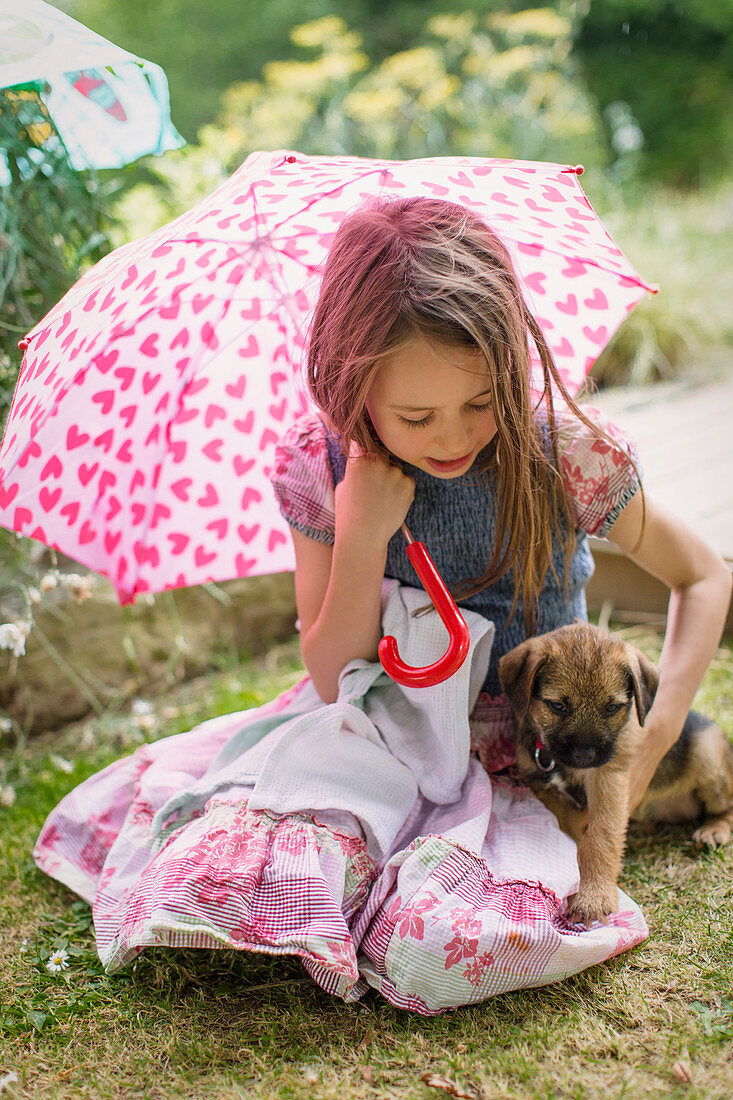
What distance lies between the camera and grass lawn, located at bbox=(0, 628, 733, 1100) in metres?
1.62

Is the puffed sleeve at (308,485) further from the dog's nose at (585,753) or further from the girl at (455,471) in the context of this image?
the dog's nose at (585,753)

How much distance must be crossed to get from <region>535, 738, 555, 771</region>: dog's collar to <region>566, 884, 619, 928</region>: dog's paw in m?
0.27

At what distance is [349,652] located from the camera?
2.21 meters

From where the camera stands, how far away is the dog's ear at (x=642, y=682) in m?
1.94

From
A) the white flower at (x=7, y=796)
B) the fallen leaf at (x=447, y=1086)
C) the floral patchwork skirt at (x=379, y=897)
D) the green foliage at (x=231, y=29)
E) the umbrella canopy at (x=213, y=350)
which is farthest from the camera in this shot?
the green foliage at (x=231, y=29)

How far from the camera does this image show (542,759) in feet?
6.81

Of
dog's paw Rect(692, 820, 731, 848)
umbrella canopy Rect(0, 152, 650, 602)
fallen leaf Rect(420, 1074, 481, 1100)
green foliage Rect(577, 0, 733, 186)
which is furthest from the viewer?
green foliage Rect(577, 0, 733, 186)

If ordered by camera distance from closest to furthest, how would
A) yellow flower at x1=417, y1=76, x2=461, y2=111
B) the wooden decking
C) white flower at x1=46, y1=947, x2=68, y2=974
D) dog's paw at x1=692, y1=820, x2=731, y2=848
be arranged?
white flower at x1=46, y1=947, x2=68, y2=974, dog's paw at x1=692, y1=820, x2=731, y2=848, the wooden decking, yellow flower at x1=417, y1=76, x2=461, y2=111

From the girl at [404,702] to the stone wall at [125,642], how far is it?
937 mm

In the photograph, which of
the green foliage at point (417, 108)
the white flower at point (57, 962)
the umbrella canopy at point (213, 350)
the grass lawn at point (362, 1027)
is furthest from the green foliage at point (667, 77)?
the white flower at point (57, 962)

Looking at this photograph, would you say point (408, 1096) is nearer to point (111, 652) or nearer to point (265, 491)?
point (265, 491)

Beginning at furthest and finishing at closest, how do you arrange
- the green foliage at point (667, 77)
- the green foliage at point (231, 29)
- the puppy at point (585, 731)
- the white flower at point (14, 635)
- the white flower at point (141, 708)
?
the green foliage at point (231, 29) < the green foliage at point (667, 77) < the white flower at point (141, 708) < the white flower at point (14, 635) < the puppy at point (585, 731)

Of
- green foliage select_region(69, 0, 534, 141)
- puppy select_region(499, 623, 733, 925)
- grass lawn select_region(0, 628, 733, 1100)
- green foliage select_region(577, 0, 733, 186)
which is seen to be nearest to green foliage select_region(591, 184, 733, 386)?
green foliage select_region(577, 0, 733, 186)

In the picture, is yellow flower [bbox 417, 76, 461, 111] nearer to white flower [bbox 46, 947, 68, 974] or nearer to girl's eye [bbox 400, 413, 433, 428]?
girl's eye [bbox 400, 413, 433, 428]
